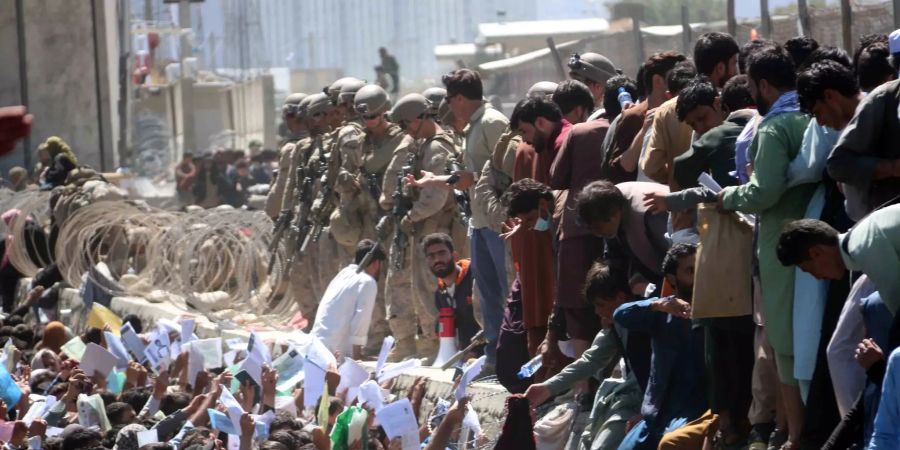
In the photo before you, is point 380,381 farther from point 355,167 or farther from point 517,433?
point 355,167

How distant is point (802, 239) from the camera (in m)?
6.85

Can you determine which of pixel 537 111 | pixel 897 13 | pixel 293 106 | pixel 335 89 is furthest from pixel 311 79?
pixel 897 13

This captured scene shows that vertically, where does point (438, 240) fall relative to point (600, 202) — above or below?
below

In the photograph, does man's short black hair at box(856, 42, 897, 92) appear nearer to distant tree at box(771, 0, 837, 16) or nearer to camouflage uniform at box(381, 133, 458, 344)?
distant tree at box(771, 0, 837, 16)

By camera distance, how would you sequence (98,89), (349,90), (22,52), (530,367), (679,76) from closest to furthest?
(679,76) → (530,367) → (349,90) → (22,52) → (98,89)

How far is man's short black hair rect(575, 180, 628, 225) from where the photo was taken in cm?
868

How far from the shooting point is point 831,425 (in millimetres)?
7336

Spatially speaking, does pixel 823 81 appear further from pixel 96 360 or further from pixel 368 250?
pixel 96 360

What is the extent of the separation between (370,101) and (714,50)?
→ 5667 millimetres

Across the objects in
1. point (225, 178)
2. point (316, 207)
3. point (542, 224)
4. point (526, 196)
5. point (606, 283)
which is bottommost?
point (225, 178)

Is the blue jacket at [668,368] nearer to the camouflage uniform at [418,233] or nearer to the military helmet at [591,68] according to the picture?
the military helmet at [591,68]

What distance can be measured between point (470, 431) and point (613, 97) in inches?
77.6

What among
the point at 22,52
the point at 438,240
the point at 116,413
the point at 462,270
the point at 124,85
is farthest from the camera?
the point at 124,85

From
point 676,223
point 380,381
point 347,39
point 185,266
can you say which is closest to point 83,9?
point 347,39
